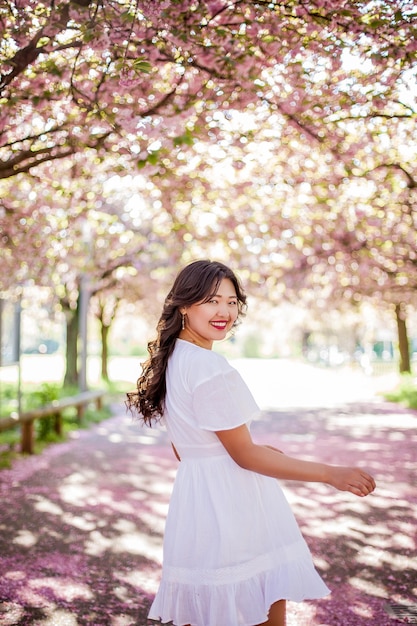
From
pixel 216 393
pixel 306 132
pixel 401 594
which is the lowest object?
pixel 401 594

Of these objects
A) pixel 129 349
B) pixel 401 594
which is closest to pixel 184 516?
pixel 401 594

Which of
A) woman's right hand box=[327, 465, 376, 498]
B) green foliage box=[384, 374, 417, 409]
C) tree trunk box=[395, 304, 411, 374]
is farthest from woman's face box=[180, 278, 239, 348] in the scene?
tree trunk box=[395, 304, 411, 374]

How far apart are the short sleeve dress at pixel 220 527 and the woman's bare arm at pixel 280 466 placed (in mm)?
70

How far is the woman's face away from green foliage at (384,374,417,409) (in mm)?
16643

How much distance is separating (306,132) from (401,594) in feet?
14.7

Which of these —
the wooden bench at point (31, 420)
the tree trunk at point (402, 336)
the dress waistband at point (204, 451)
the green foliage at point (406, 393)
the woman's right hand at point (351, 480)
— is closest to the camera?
the woman's right hand at point (351, 480)

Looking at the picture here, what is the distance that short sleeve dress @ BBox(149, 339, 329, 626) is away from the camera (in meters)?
2.53

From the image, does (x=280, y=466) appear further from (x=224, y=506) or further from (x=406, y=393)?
(x=406, y=393)

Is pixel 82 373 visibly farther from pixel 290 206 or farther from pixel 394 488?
pixel 394 488

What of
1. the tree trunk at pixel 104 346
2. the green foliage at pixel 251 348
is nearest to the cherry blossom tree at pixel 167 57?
the tree trunk at pixel 104 346

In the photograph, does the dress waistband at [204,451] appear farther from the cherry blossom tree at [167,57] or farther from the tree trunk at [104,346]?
the tree trunk at [104,346]

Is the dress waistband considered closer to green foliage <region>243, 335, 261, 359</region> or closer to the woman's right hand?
the woman's right hand

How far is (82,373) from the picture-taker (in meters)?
17.4

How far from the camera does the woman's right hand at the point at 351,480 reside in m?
2.44
